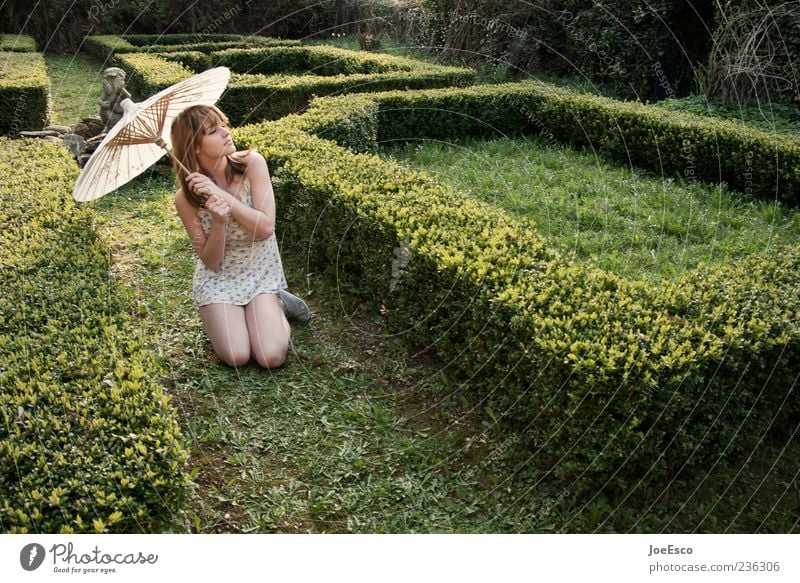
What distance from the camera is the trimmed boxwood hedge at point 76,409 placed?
3.07 meters

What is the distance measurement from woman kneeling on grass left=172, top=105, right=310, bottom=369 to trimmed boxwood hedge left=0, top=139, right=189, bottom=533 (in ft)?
2.46

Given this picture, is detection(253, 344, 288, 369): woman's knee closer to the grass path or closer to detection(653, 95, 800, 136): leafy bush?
the grass path

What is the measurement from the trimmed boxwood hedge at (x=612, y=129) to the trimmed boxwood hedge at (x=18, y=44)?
1132 centimetres

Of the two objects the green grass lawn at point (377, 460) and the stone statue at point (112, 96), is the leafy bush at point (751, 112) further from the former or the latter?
the stone statue at point (112, 96)

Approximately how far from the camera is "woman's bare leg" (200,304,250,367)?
5297 millimetres

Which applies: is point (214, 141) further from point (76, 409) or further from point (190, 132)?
point (76, 409)

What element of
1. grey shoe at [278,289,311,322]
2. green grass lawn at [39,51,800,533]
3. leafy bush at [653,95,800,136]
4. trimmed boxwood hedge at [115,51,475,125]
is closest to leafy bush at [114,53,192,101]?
trimmed boxwood hedge at [115,51,475,125]

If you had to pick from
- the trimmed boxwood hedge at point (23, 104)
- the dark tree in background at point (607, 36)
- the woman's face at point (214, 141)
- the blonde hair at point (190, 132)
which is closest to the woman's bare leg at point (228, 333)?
the blonde hair at point (190, 132)

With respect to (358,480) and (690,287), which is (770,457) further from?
(358,480)

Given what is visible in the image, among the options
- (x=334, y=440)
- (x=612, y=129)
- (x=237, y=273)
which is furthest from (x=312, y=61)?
(x=334, y=440)

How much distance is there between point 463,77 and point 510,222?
813 centimetres

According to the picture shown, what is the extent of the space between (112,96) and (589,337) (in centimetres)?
864

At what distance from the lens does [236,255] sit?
18.0ft
